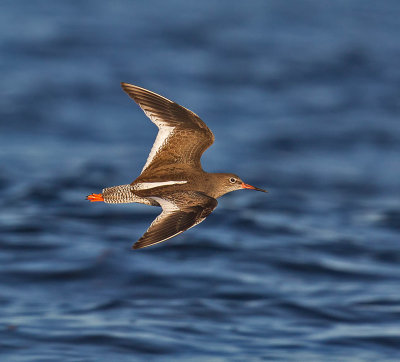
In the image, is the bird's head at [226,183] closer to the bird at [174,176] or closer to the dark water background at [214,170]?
the bird at [174,176]

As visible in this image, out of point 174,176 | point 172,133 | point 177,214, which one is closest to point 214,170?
point 172,133

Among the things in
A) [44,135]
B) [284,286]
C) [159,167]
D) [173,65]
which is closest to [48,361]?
[284,286]

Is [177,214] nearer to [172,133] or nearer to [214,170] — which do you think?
[172,133]

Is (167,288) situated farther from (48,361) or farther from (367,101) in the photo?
(367,101)

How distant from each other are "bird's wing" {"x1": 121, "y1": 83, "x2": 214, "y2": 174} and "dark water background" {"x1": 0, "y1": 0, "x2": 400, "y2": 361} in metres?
13.6

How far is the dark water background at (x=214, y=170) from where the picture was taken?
27156 millimetres

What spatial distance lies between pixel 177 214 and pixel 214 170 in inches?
871

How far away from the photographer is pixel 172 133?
1202 centimetres

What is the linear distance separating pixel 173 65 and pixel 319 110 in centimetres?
801

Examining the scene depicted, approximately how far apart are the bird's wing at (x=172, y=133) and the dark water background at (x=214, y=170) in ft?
44.6

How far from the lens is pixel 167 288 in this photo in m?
30.1

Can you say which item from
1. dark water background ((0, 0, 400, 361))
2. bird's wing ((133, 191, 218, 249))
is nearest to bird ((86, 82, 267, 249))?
bird's wing ((133, 191, 218, 249))

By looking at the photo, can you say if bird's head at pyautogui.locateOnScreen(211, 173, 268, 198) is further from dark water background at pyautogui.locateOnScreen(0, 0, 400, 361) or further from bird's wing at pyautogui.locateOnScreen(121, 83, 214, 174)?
dark water background at pyautogui.locateOnScreen(0, 0, 400, 361)

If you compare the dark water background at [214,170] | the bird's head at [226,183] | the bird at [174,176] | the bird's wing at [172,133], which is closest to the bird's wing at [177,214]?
the bird at [174,176]
